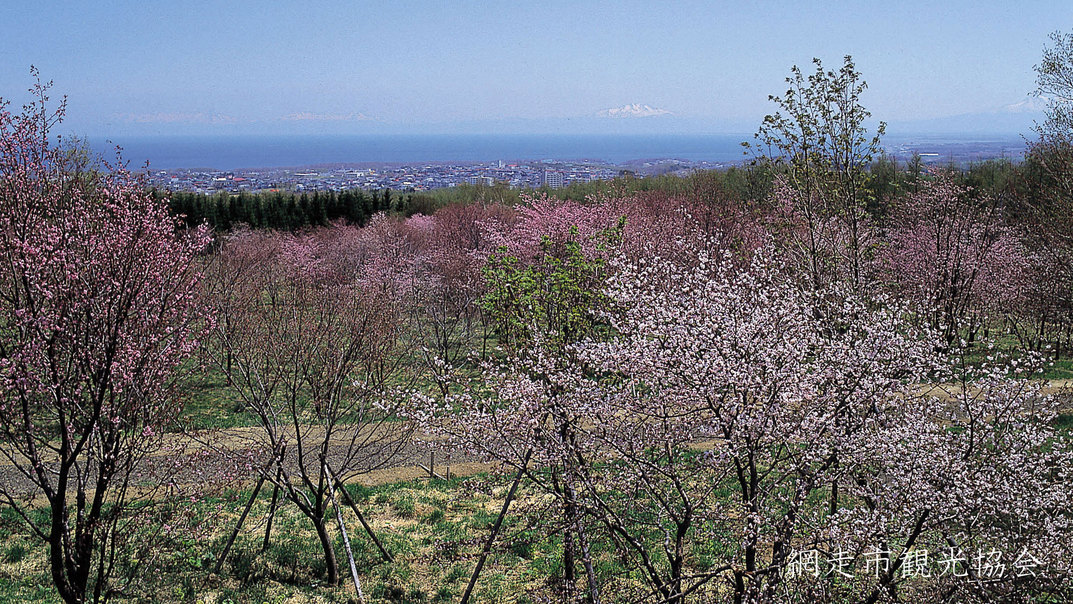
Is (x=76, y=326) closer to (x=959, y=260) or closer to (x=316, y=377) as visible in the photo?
(x=316, y=377)

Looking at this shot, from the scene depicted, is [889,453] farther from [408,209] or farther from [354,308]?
[408,209]

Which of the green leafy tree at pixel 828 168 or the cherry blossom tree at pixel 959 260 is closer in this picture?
the green leafy tree at pixel 828 168

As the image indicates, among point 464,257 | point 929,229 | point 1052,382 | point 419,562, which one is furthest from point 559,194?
point 419,562

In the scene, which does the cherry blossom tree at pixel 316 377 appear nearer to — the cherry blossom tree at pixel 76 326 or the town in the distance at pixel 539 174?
the cherry blossom tree at pixel 76 326

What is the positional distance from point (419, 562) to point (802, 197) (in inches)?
254

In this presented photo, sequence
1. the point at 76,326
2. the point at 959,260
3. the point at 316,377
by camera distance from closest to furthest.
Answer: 1. the point at 76,326
2. the point at 316,377
3. the point at 959,260

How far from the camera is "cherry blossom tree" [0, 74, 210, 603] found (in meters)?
4.65

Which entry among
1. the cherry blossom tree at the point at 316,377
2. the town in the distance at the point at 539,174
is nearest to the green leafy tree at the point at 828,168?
the cherry blossom tree at the point at 316,377

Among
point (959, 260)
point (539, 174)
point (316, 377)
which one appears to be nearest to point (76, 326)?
point (316, 377)

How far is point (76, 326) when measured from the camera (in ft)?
15.2

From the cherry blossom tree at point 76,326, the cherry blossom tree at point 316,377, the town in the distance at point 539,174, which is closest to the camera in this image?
the cherry blossom tree at point 76,326

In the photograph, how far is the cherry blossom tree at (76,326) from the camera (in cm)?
465

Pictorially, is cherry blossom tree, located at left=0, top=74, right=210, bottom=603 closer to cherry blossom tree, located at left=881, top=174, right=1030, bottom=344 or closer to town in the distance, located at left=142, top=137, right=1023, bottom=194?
cherry blossom tree, located at left=881, top=174, right=1030, bottom=344

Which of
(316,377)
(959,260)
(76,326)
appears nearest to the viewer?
(76,326)
